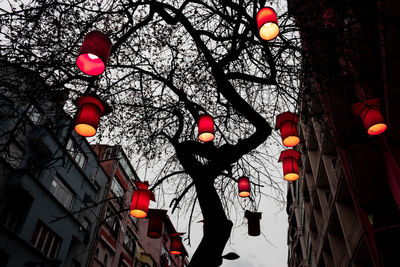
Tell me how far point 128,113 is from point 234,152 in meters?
4.18

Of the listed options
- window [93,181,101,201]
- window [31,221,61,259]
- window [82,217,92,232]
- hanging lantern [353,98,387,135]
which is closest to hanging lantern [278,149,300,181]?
hanging lantern [353,98,387,135]

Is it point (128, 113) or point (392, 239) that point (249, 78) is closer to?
point (128, 113)

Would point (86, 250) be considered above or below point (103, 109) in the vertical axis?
above

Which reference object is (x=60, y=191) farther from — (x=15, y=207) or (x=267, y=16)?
(x=267, y=16)

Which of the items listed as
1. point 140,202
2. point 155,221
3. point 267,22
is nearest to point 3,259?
point 155,221

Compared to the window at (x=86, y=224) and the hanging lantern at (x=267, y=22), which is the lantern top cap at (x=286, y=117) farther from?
the window at (x=86, y=224)

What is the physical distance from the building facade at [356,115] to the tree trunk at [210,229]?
2.62 m

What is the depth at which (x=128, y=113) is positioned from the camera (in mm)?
7918

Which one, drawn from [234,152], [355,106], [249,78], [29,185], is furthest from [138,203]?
[29,185]

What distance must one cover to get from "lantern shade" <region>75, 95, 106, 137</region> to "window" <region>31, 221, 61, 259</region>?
12.3m

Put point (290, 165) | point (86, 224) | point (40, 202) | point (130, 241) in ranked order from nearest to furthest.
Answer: point (290, 165) → point (40, 202) → point (86, 224) → point (130, 241)

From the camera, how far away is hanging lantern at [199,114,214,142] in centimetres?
527

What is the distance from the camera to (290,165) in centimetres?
574

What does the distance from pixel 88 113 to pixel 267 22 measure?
8.65 feet
